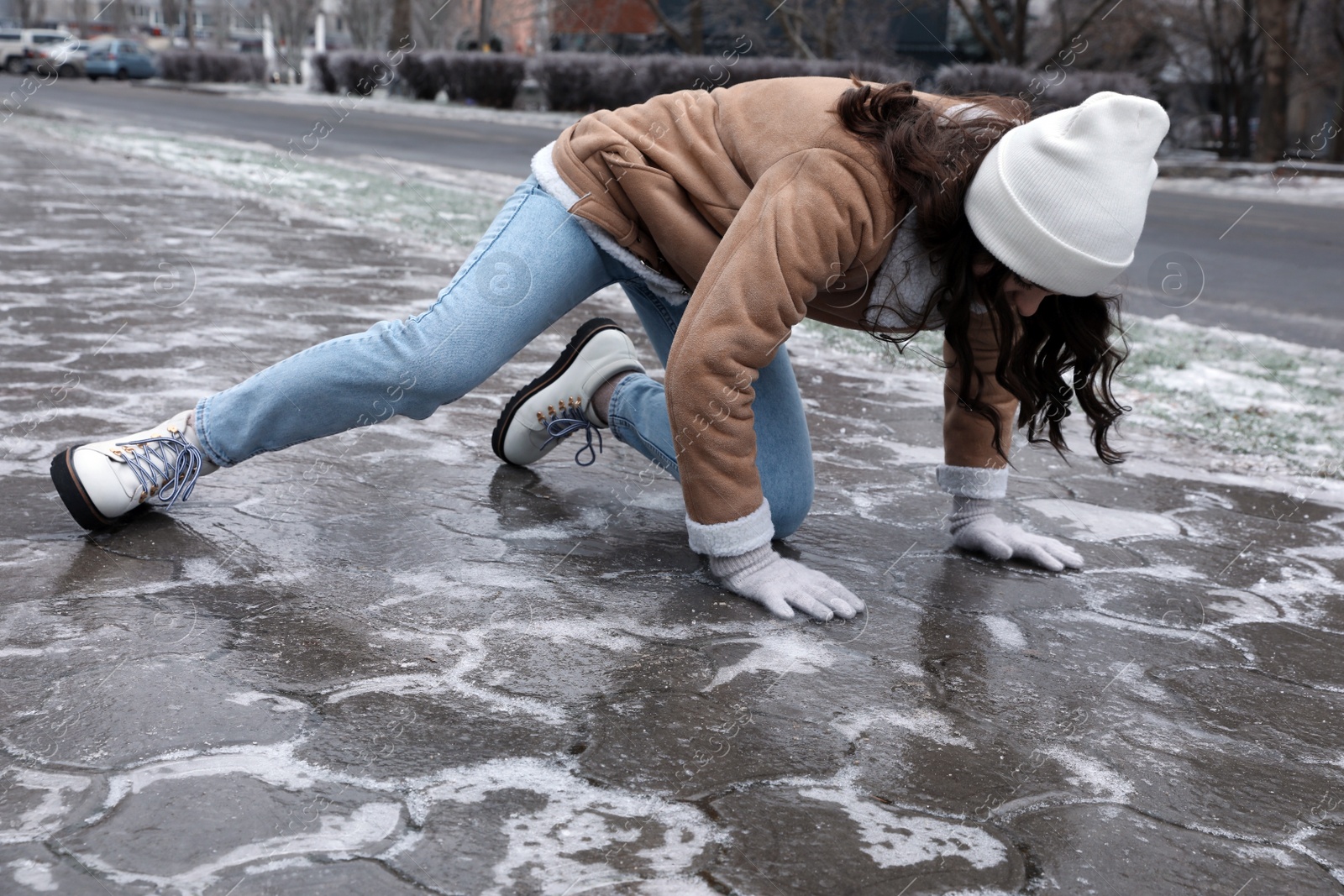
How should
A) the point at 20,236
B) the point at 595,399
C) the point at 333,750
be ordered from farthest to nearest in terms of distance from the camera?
1. the point at 20,236
2. the point at 595,399
3. the point at 333,750

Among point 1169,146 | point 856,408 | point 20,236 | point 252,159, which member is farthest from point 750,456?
point 1169,146

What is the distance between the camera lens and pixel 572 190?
2.48 meters

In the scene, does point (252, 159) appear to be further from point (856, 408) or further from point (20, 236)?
point (856, 408)

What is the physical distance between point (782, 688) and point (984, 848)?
19.4 inches

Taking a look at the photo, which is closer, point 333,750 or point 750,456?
point 333,750

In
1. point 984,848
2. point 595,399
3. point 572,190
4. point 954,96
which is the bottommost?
point 984,848

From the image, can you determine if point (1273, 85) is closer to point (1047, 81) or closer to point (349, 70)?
point (1047, 81)

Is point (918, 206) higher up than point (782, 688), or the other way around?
point (918, 206)

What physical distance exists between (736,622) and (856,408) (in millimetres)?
1853

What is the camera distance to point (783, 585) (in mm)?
2363

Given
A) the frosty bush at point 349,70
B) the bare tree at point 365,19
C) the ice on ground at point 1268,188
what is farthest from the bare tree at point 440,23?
the ice on ground at point 1268,188

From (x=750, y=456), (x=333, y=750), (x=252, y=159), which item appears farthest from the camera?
(x=252, y=159)

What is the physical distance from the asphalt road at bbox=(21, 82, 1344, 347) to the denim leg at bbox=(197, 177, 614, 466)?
4.25 meters

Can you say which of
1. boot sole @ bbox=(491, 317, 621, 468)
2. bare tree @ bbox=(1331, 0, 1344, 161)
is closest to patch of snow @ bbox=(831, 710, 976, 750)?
boot sole @ bbox=(491, 317, 621, 468)
